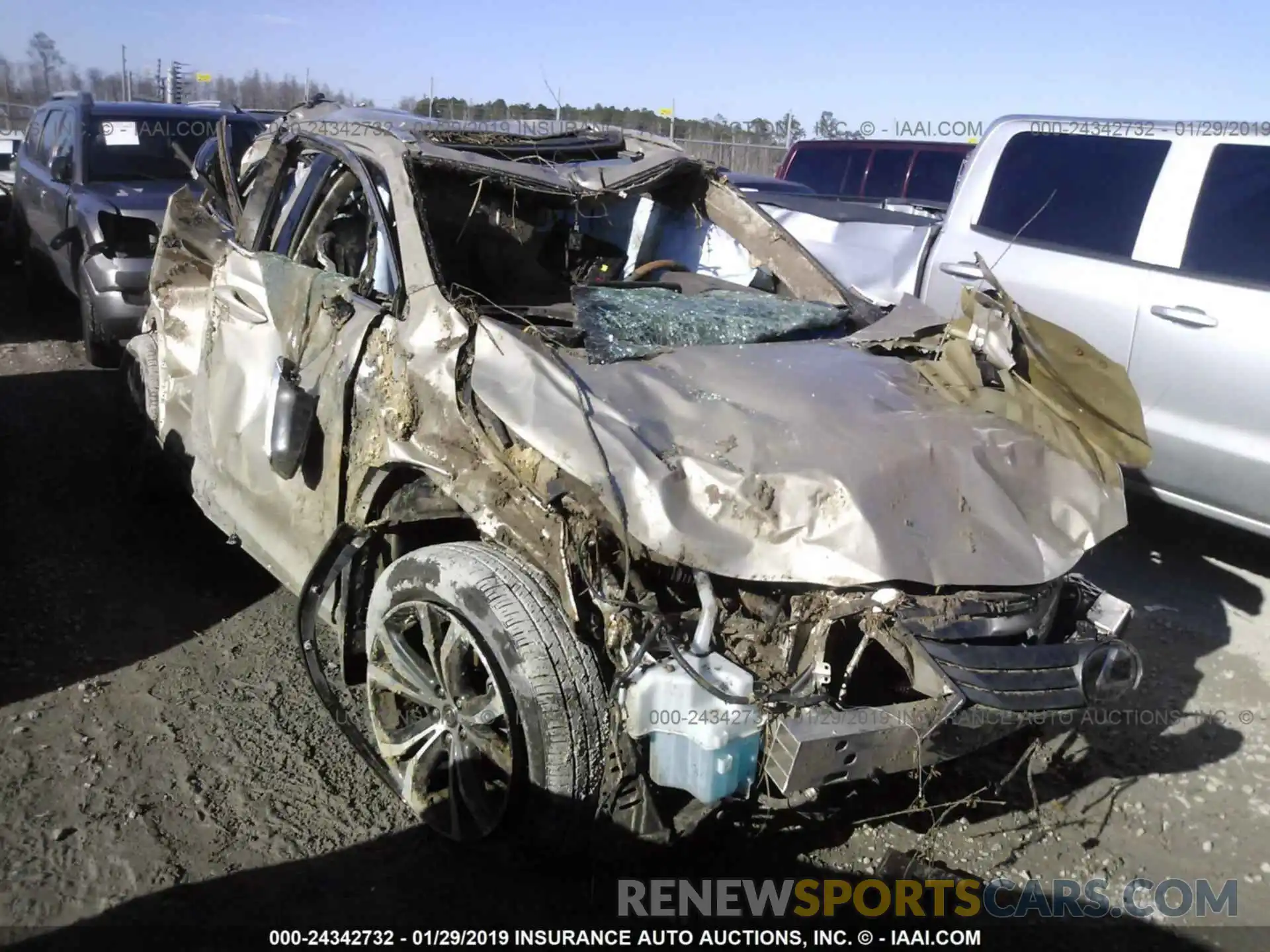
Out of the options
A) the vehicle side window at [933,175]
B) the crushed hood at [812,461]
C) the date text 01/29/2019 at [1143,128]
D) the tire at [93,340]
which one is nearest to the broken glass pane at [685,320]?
the crushed hood at [812,461]

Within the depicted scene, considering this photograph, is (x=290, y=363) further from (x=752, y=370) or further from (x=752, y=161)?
(x=752, y=161)

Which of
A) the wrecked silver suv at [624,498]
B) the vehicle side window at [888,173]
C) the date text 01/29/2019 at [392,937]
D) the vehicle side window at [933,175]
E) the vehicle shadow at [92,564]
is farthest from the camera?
the vehicle side window at [888,173]

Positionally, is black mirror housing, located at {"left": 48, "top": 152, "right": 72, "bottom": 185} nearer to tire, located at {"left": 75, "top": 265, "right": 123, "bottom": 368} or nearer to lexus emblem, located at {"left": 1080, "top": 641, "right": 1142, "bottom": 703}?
tire, located at {"left": 75, "top": 265, "right": 123, "bottom": 368}

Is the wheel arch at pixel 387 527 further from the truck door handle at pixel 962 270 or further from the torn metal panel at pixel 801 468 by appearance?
the truck door handle at pixel 962 270

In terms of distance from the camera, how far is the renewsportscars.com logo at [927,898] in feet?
9.41

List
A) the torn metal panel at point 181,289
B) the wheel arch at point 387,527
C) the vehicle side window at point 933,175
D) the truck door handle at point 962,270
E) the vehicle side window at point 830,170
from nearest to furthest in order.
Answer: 1. the wheel arch at point 387,527
2. the torn metal panel at point 181,289
3. the truck door handle at point 962,270
4. the vehicle side window at point 933,175
5. the vehicle side window at point 830,170

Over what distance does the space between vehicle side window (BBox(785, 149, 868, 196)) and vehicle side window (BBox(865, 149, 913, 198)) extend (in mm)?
116

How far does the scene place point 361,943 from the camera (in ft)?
8.68

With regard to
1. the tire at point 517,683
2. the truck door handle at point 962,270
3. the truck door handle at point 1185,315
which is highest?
the truck door handle at point 1185,315

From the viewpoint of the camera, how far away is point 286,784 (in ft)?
10.5

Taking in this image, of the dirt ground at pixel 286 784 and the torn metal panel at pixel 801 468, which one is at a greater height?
the torn metal panel at pixel 801 468

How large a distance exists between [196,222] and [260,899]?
282 cm

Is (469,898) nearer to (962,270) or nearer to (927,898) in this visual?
(927,898)

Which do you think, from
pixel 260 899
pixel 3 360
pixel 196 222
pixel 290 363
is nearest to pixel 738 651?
pixel 260 899
